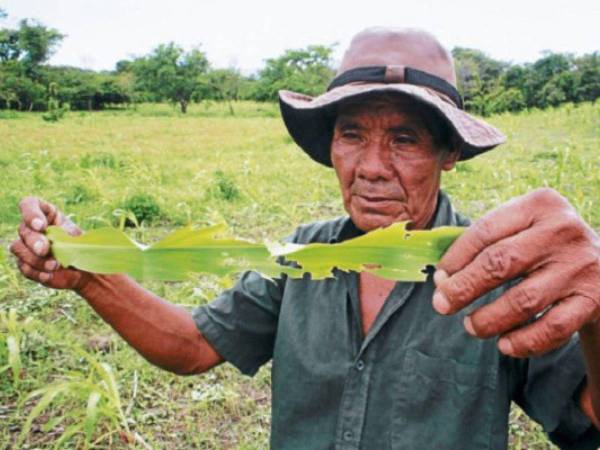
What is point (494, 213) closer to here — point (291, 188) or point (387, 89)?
point (387, 89)

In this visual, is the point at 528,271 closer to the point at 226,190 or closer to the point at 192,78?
the point at 226,190

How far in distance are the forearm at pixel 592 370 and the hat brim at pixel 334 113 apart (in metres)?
0.58

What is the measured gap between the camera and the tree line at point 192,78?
28.4 meters

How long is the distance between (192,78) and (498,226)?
39.1m

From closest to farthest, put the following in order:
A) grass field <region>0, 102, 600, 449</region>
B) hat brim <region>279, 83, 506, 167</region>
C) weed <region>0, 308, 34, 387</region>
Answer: hat brim <region>279, 83, 506, 167</region> < weed <region>0, 308, 34, 387</region> < grass field <region>0, 102, 600, 449</region>

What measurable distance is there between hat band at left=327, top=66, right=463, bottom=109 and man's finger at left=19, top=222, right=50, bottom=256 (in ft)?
3.05

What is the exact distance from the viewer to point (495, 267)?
839 mm

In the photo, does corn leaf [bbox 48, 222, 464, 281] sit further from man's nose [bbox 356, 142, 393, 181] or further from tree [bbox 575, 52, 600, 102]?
tree [bbox 575, 52, 600, 102]

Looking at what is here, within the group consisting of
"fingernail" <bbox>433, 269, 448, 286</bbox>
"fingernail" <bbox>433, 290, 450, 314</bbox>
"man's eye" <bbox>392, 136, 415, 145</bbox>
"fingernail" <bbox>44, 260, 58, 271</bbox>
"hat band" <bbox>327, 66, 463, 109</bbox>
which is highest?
"hat band" <bbox>327, 66, 463, 109</bbox>

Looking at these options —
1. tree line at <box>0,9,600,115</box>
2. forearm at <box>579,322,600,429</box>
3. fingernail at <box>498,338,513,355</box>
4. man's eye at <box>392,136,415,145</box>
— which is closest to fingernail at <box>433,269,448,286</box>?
fingernail at <box>498,338,513,355</box>

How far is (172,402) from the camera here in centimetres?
279

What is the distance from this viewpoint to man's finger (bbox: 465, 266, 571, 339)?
0.86 metres

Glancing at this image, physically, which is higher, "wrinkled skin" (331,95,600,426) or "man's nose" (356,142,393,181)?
"man's nose" (356,142,393,181)

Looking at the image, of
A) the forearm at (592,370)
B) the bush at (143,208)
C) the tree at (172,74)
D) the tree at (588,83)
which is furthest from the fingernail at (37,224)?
the tree at (172,74)
